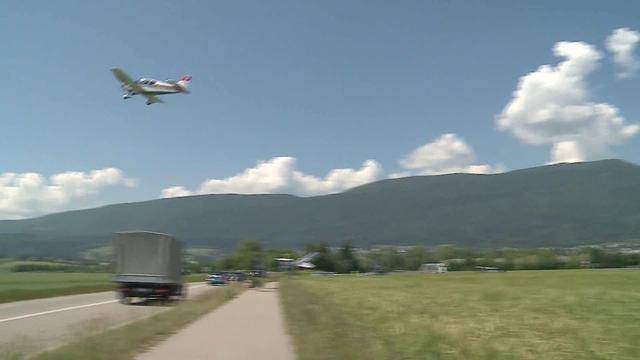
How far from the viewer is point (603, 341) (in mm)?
9797

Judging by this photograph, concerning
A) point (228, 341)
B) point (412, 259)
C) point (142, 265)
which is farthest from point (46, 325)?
point (412, 259)

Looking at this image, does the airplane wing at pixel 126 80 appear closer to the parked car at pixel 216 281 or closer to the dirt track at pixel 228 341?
the dirt track at pixel 228 341

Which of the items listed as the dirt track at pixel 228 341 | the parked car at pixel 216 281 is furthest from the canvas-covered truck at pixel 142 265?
the parked car at pixel 216 281

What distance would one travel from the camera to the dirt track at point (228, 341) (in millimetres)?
12477

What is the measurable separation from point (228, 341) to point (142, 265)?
17.1 metres

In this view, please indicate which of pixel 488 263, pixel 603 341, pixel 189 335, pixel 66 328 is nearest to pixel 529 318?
pixel 603 341

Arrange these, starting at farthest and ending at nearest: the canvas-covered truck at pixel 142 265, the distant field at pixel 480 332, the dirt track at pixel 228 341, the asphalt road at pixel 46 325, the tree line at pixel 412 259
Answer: the tree line at pixel 412 259, the canvas-covered truck at pixel 142 265, the asphalt road at pixel 46 325, the dirt track at pixel 228 341, the distant field at pixel 480 332

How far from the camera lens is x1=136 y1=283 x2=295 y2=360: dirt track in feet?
40.9

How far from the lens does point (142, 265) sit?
3086 cm

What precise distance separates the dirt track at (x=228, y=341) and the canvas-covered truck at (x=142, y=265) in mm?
9728

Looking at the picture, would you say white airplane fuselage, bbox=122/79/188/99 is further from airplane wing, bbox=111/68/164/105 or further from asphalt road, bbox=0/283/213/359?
asphalt road, bbox=0/283/213/359

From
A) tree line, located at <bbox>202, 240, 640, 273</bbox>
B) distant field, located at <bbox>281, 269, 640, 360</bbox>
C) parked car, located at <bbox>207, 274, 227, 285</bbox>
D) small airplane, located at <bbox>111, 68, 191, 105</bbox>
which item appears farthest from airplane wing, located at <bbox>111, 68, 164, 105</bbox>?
tree line, located at <bbox>202, 240, 640, 273</bbox>

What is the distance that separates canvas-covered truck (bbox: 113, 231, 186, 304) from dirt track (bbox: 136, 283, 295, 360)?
9.73 metres

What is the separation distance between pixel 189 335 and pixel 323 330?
343 centimetres
